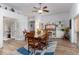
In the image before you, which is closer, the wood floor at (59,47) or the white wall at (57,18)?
the wood floor at (59,47)

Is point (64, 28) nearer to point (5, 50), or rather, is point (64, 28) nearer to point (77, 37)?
point (77, 37)

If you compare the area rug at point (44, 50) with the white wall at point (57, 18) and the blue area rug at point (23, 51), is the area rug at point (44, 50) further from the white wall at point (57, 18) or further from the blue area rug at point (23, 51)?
the white wall at point (57, 18)

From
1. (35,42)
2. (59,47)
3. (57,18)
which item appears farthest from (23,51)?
(57,18)

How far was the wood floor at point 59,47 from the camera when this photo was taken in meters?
3.20

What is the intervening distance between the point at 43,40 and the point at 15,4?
111 cm

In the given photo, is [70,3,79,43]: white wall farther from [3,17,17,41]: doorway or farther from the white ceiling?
[3,17,17,41]: doorway

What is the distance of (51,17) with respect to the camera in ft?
11.0

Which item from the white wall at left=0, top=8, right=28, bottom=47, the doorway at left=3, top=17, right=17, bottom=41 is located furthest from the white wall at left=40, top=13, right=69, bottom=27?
the doorway at left=3, top=17, right=17, bottom=41

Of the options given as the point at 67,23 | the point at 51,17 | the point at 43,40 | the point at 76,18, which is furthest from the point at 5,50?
the point at 76,18

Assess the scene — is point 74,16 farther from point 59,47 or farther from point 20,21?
point 20,21

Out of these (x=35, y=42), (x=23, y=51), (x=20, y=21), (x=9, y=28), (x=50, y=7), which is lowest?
(x=23, y=51)

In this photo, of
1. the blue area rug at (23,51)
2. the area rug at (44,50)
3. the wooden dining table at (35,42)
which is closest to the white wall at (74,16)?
the area rug at (44,50)

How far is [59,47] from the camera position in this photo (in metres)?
3.32

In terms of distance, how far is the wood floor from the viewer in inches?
126
